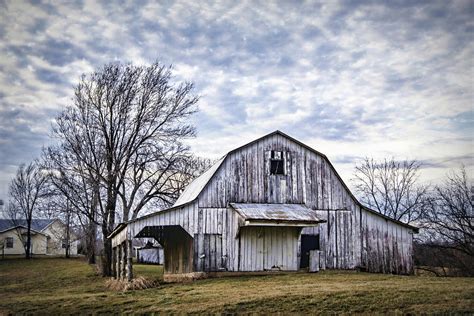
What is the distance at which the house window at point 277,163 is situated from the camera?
24.1 metres

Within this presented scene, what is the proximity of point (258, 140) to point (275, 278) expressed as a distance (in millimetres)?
6733

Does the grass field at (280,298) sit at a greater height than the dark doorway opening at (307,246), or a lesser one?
lesser

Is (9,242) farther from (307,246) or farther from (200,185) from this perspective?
(307,246)

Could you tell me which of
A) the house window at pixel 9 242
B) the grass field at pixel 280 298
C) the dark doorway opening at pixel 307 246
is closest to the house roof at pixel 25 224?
the house window at pixel 9 242

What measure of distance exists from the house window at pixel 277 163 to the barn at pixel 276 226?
0.05 m

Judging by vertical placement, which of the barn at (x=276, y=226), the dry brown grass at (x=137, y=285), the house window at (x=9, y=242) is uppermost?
the barn at (x=276, y=226)

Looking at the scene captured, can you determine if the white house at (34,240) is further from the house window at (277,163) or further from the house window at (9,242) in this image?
the house window at (277,163)

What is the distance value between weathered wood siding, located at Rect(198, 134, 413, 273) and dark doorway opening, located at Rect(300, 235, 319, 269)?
A: 0.30m

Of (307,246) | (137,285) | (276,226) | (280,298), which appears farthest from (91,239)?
(280,298)

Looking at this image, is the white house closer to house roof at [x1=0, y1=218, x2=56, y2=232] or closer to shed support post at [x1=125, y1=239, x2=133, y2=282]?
house roof at [x1=0, y1=218, x2=56, y2=232]

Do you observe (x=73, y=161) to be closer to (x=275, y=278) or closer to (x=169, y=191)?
(x=169, y=191)

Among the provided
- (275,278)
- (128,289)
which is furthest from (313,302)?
(128,289)

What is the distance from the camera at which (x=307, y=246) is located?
24156 millimetres

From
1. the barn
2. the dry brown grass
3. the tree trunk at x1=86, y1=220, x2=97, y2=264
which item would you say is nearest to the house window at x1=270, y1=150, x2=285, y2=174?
the barn
